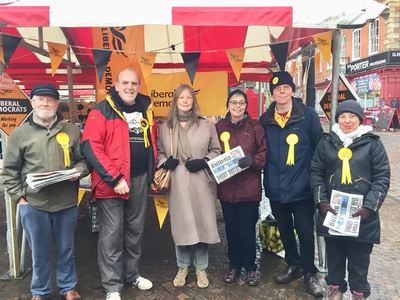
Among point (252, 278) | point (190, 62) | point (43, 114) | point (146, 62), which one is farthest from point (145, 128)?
point (252, 278)

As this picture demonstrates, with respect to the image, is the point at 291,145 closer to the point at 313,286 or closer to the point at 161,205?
the point at 313,286

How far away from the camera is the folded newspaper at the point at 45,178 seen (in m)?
2.70

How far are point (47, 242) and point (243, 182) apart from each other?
1.77 m

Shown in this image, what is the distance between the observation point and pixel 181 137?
329 cm

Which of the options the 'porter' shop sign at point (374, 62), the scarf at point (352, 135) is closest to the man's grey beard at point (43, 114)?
the scarf at point (352, 135)

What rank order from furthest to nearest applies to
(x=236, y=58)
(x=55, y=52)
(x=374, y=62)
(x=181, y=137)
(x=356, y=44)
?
1. (x=356, y=44)
2. (x=374, y=62)
3. (x=236, y=58)
4. (x=55, y=52)
5. (x=181, y=137)

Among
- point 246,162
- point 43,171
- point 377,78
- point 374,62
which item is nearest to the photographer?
point 43,171

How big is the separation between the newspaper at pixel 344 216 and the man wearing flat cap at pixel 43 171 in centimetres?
205

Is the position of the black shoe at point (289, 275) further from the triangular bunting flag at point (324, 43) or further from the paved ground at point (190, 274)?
the triangular bunting flag at point (324, 43)

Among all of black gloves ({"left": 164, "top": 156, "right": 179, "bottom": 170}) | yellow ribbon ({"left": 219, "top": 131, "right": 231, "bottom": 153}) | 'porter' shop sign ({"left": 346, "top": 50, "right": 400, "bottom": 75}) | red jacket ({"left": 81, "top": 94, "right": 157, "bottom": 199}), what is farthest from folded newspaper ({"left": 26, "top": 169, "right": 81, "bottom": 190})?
'porter' shop sign ({"left": 346, "top": 50, "right": 400, "bottom": 75})

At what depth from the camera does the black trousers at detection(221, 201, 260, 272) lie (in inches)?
134

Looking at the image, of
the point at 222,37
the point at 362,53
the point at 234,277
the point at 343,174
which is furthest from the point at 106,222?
the point at 362,53

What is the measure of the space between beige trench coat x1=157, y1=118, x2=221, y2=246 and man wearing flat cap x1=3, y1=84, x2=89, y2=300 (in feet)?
2.56

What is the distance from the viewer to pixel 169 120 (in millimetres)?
3336
